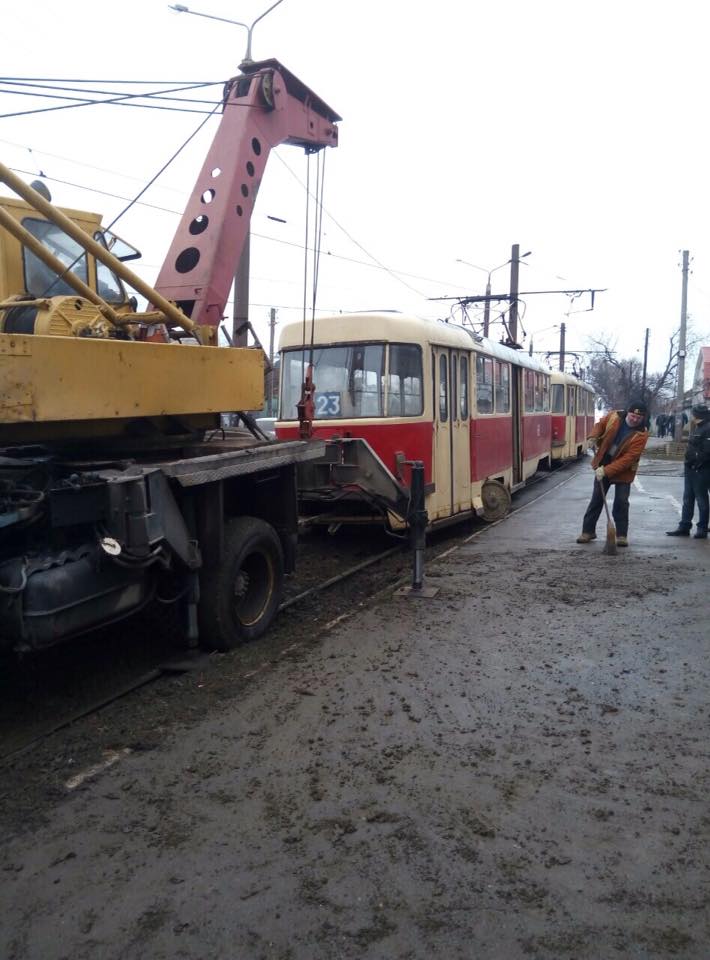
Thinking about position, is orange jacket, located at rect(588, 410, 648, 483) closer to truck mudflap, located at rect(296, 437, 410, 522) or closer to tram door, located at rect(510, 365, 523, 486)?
truck mudflap, located at rect(296, 437, 410, 522)

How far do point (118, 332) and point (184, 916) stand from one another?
3.60 metres

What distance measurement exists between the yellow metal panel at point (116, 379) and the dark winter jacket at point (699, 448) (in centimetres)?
624

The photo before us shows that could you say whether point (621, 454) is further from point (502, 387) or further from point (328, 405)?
point (502, 387)

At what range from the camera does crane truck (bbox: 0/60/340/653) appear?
417 centimetres

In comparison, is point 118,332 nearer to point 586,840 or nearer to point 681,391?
point 586,840

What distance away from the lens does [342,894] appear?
9.43ft

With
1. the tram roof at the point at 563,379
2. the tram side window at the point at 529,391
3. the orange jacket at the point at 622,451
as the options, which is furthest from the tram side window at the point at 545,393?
the orange jacket at the point at 622,451

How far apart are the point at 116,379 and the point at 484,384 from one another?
8153 millimetres

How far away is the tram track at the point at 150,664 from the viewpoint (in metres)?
4.52

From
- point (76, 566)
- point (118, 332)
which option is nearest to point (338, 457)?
point (118, 332)

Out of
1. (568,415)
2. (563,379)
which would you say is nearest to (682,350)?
(568,415)

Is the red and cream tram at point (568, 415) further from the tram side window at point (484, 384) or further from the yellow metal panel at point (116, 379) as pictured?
the yellow metal panel at point (116, 379)

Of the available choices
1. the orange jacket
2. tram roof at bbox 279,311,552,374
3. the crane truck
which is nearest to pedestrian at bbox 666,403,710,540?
the orange jacket

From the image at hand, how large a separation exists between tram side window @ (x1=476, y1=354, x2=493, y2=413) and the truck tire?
19.6 ft
